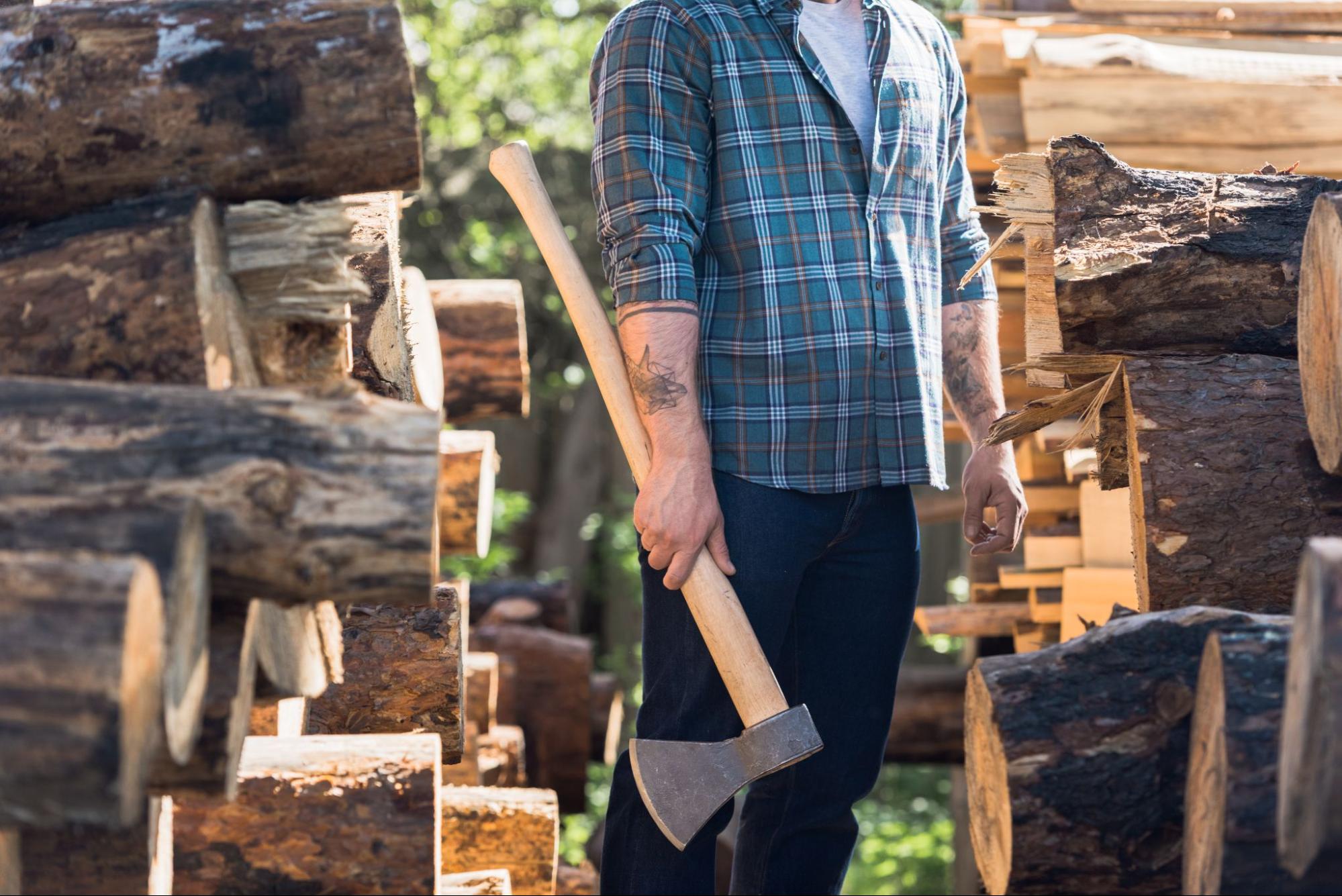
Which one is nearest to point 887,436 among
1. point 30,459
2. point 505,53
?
point 30,459

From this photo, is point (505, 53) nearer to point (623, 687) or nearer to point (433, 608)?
point (623, 687)

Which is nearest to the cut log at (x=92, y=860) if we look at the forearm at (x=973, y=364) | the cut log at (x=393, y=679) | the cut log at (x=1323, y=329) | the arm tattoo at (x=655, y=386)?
the cut log at (x=393, y=679)

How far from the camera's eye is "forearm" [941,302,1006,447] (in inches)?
117

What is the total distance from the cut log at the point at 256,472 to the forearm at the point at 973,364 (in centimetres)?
168

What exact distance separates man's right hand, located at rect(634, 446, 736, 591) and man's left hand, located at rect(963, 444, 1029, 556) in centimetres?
70

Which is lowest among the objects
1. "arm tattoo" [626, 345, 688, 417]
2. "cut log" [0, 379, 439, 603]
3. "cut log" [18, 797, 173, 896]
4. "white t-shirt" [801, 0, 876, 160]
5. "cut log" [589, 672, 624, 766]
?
"cut log" [589, 672, 624, 766]

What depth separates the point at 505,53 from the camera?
8602 millimetres

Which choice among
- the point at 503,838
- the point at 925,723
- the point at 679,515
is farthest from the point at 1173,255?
the point at 925,723

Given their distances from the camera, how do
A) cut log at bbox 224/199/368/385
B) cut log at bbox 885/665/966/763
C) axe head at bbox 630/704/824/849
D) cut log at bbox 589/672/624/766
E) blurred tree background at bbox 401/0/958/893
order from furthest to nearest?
blurred tree background at bbox 401/0/958/893, cut log at bbox 589/672/624/766, cut log at bbox 885/665/966/763, axe head at bbox 630/704/824/849, cut log at bbox 224/199/368/385

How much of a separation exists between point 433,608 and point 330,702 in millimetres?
259

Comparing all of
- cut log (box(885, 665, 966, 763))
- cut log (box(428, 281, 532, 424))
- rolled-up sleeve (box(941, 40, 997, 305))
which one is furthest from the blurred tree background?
rolled-up sleeve (box(941, 40, 997, 305))

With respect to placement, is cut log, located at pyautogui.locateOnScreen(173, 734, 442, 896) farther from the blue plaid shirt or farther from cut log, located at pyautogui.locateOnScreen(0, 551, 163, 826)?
the blue plaid shirt

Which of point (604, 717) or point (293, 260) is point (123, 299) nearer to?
point (293, 260)

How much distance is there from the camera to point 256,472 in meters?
1.53
